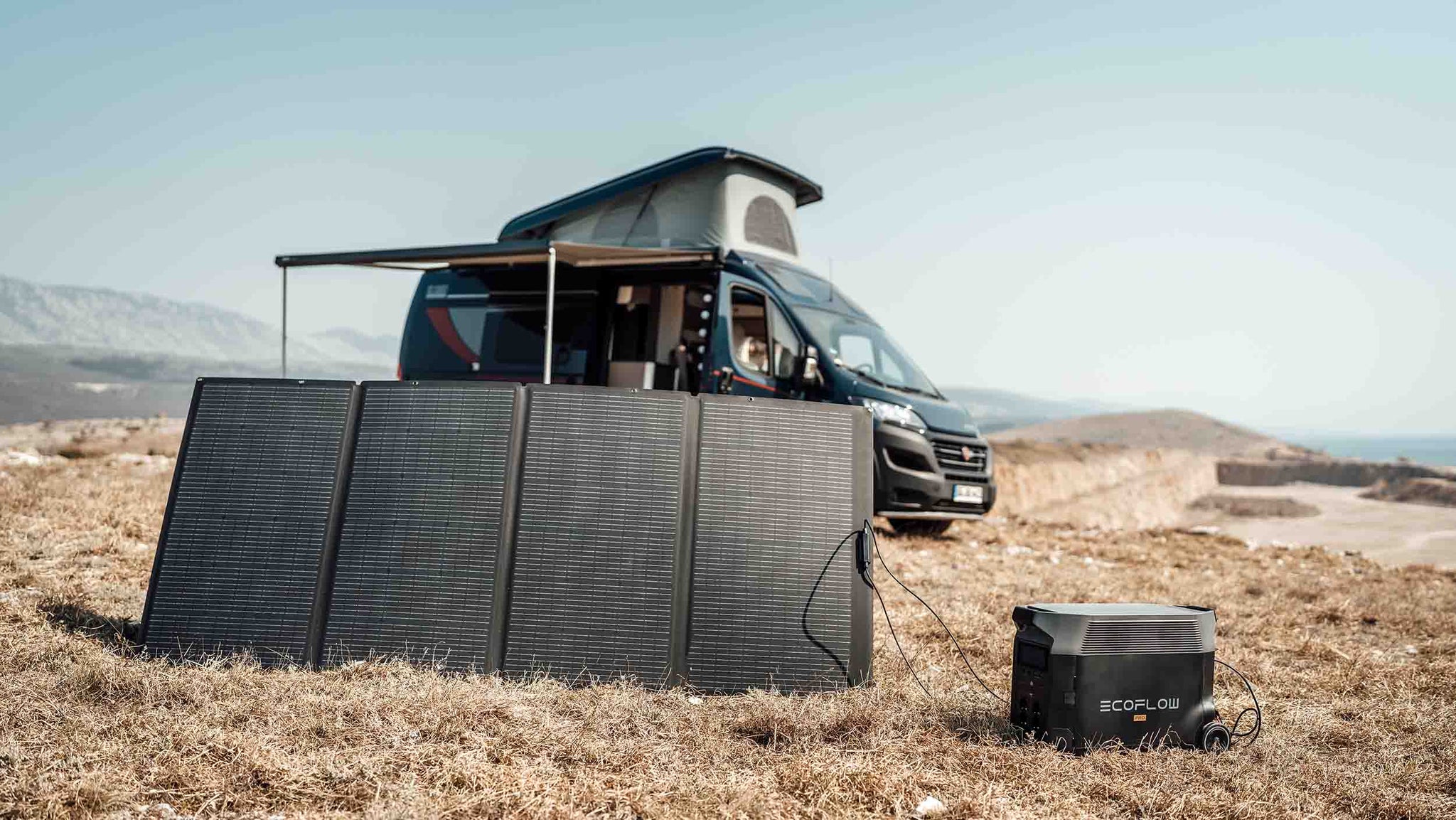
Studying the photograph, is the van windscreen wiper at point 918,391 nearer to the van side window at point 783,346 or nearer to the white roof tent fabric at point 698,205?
the van side window at point 783,346

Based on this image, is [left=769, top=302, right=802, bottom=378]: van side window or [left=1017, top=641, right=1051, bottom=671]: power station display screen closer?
[left=1017, top=641, right=1051, bottom=671]: power station display screen

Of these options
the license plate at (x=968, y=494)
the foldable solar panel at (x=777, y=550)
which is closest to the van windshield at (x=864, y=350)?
the license plate at (x=968, y=494)

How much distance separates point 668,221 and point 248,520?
6.98m

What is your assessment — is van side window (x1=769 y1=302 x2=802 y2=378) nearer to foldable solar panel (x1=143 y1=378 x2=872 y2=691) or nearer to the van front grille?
the van front grille

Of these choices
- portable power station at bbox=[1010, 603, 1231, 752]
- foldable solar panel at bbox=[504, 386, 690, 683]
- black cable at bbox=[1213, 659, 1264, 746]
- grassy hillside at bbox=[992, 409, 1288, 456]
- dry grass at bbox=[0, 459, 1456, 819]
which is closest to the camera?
dry grass at bbox=[0, 459, 1456, 819]

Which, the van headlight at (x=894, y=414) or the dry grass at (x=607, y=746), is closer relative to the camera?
the dry grass at (x=607, y=746)

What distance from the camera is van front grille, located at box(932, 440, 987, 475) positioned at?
9688 mm

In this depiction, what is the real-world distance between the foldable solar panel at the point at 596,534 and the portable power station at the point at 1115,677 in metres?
1.40

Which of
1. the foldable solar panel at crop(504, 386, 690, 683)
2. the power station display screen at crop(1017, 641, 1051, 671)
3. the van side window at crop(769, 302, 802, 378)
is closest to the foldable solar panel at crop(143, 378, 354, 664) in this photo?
the foldable solar panel at crop(504, 386, 690, 683)

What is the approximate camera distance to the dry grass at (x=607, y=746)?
9.53 ft

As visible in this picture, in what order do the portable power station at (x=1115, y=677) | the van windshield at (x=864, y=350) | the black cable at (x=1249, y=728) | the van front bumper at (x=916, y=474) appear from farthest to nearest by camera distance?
the van windshield at (x=864, y=350) < the van front bumper at (x=916, y=474) < the black cable at (x=1249, y=728) < the portable power station at (x=1115, y=677)

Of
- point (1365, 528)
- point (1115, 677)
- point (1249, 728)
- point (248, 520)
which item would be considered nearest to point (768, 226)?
point (248, 520)

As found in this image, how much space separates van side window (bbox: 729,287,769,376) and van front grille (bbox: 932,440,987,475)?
70.0 inches

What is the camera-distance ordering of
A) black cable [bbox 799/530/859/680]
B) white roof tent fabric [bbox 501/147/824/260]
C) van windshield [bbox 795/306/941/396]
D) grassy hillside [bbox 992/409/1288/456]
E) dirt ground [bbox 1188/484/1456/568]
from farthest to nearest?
grassy hillside [bbox 992/409/1288/456]
dirt ground [bbox 1188/484/1456/568]
white roof tent fabric [bbox 501/147/824/260]
van windshield [bbox 795/306/941/396]
black cable [bbox 799/530/859/680]
